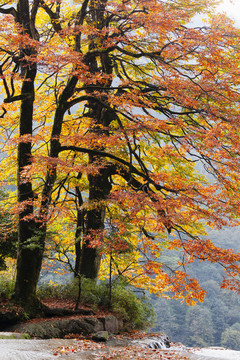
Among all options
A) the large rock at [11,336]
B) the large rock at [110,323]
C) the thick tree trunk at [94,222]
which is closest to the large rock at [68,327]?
the large rock at [110,323]

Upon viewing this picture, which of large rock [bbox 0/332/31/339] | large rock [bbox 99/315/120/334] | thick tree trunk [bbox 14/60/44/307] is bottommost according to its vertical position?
large rock [bbox 99/315/120/334]

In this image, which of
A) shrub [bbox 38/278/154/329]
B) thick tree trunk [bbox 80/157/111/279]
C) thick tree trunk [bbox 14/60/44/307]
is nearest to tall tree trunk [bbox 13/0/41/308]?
thick tree trunk [bbox 14/60/44/307]

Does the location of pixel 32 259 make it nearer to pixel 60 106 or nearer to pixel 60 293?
pixel 60 293

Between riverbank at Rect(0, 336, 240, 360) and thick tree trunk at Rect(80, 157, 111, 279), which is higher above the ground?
thick tree trunk at Rect(80, 157, 111, 279)

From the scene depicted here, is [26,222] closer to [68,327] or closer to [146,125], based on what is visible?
[68,327]

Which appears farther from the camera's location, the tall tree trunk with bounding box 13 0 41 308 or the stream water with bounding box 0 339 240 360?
the tall tree trunk with bounding box 13 0 41 308

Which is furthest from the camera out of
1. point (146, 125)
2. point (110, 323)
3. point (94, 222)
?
point (94, 222)

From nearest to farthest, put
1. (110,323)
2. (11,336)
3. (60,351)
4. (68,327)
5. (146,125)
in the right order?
(60,351)
(11,336)
(68,327)
(146,125)
(110,323)

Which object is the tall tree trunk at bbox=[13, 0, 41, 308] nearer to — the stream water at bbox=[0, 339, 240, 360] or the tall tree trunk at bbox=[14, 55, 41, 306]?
the tall tree trunk at bbox=[14, 55, 41, 306]

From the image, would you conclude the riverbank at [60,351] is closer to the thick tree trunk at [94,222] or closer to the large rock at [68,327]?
the large rock at [68,327]

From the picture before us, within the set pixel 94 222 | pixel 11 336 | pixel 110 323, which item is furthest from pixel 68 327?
pixel 94 222

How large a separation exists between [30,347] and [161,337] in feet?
15.1

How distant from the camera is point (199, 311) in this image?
1622 inches

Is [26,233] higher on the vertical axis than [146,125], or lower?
lower
